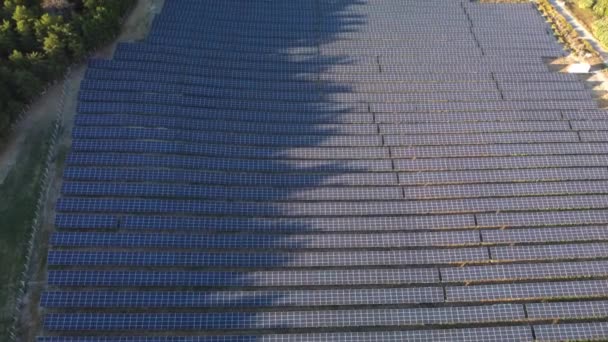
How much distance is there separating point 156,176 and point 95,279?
8.80 metres

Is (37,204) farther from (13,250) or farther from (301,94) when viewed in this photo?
(301,94)

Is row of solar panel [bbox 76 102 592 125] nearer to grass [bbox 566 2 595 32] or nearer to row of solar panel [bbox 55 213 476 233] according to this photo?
row of solar panel [bbox 55 213 476 233]

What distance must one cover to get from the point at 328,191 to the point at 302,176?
2476 mm

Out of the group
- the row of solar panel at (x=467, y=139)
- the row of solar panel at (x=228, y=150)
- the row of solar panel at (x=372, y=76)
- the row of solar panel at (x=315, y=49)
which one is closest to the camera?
the row of solar panel at (x=228, y=150)

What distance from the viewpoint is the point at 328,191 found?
35.6 m

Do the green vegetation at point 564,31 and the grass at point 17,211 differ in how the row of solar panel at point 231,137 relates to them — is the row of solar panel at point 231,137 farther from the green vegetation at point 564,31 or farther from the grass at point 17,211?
the green vegetation at point 564,31

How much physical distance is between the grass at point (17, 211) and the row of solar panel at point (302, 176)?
2975 mm

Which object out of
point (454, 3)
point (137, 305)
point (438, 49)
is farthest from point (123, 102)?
point (454, 3)

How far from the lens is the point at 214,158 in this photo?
36.7 m

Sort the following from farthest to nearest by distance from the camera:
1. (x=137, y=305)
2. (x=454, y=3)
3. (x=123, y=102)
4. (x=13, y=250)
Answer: (x=454, y=3), (x=123, y=102), (x=13, y=250), (x=137, y=305)

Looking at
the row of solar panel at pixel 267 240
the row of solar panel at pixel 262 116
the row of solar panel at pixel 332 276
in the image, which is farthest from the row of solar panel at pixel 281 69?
the row of solar panel at pixel 332 276

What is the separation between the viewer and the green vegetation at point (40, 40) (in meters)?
36.2

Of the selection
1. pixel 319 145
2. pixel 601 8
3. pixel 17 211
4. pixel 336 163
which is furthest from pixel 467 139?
pixel 17 211

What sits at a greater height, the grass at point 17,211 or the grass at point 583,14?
the grass at point 583,14
